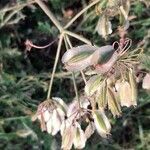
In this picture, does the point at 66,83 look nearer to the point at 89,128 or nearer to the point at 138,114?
the point at 138,114

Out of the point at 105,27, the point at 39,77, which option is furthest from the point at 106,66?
the point at 39,77

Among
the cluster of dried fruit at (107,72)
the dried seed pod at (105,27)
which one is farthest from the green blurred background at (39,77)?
the cluster of dried fruit at (107,72)

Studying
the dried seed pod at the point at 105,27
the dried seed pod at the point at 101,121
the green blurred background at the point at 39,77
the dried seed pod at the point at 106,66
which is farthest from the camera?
the green blurred background at the point at 39,77

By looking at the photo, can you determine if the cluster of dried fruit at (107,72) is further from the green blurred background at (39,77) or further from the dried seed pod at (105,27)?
the green blurred background at (39,77)

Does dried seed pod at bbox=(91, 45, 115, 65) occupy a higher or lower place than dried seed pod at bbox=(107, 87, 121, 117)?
higher

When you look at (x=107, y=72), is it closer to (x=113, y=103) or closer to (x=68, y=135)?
(x=113, y=103)

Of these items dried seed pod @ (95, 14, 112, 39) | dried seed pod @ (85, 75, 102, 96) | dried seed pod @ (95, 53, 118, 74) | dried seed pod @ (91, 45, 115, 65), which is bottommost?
dried seed pod @ (85, 75, 102, 96)

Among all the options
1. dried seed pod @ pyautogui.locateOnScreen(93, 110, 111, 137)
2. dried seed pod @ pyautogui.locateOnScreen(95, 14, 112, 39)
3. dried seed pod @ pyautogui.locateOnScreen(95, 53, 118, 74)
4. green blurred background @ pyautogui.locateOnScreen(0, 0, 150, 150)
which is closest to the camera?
dried seed pod @ pyautogui.locateOnScreen(95, 53, 118, 74)

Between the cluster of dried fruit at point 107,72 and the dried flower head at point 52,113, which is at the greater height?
the cluster of dried fruit at point 107,72

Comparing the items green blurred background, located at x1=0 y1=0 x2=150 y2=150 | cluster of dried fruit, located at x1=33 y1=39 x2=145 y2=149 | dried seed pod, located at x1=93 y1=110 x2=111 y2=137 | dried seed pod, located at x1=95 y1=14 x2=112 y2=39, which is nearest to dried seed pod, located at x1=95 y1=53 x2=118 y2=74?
cluster of dried fruit, located at x1=33 y1=39 x2=145 y2=149

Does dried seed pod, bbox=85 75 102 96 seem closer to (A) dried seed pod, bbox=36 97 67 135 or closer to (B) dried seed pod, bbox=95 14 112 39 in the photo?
(A) dried seed pod, bbox=36 97 67 135

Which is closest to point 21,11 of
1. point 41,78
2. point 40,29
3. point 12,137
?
point 40,29
